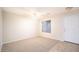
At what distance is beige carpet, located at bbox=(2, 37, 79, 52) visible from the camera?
1.38 m

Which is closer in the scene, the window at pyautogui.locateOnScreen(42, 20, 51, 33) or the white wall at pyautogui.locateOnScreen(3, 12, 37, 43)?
the white wall at pyautogui.locateOnScreen(3, 12, 37, 43)

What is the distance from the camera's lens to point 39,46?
1455 mm

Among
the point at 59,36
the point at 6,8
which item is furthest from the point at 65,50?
the point at 6,8

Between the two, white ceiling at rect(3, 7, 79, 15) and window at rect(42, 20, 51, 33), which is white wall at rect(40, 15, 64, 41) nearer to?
window at rect(42, 20, 51, 33)

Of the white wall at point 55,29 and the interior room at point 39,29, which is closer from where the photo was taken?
the interior room at point 39,29

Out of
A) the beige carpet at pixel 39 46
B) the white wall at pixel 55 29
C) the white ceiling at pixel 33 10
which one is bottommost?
the beige carpet at pixel 39 46

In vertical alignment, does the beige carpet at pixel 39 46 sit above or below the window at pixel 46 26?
below

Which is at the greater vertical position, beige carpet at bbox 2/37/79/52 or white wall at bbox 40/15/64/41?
white wall at bbox 40/15/64/41

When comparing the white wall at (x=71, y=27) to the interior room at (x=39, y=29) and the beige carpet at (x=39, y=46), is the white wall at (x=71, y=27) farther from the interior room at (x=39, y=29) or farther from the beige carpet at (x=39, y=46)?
the beige carpet at (x=39, y=46)

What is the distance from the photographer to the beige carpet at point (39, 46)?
4.52ft

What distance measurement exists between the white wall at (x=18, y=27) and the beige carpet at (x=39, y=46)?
4.2 inches

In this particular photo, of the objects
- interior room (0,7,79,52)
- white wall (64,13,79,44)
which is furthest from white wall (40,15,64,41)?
white wall (64,13,79,44)

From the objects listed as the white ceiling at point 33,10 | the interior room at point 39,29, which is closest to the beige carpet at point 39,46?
the interior room at point 39,29
